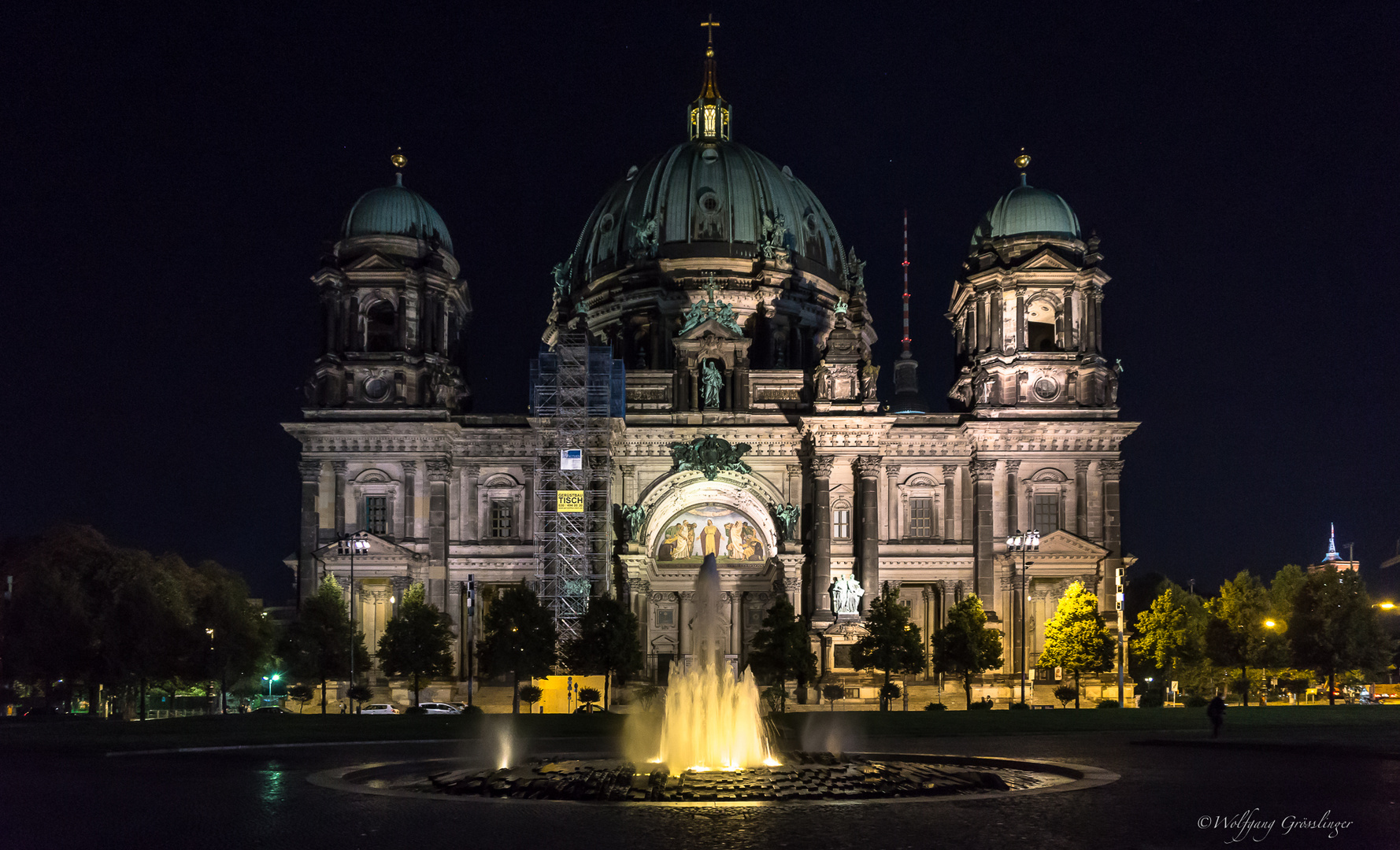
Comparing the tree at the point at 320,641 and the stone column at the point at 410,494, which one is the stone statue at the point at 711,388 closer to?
the stone column at the point at 410,494

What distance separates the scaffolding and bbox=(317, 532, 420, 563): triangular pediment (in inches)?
292

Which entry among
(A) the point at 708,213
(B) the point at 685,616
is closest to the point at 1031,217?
(A) the point at 708,213

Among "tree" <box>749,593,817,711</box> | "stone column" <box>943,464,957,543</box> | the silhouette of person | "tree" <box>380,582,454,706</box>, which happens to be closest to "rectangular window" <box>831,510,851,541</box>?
"stone column" <box>943,464,957,543</box>

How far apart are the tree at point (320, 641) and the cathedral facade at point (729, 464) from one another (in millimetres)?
6308

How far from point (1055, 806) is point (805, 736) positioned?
18.7 metres

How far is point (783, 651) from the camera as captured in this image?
71.8m

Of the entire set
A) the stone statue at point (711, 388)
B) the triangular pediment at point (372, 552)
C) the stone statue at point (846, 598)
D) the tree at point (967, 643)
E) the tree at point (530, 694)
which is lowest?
the tree at point (530, 694)

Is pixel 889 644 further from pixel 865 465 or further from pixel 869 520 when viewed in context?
pixel 865 465

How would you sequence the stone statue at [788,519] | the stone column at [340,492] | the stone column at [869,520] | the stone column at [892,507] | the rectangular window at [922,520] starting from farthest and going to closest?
Answer: 1. the rectangular window at [922,520]
2. the stone column at [892,507]
3. the stone statue at [788,519]
4. the stone column at [869,520]
5. the stone column at [340,492]

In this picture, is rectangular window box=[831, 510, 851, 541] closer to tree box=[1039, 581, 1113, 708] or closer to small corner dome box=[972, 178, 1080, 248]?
Result: tree box=[1039, 581, 1113, 708]

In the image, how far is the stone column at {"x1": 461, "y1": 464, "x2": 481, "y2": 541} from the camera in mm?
84000

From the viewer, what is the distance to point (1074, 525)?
8250 centimetres

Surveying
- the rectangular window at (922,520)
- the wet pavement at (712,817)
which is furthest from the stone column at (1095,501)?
the wet pavement at (712,817)

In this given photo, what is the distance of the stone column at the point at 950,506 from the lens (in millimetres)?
83875
